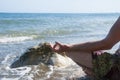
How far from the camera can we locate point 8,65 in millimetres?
7363

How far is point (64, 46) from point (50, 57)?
3.13 metres

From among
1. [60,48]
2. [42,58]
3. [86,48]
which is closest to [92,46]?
[86,48]

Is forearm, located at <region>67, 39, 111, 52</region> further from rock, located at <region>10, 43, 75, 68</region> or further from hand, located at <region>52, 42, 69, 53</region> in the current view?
rock, located at <region>10, 43, 75, 68</region>

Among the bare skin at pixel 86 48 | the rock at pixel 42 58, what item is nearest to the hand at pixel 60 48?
the bare skin at pixel 86 48

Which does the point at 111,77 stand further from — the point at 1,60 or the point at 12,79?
the point at 1,60

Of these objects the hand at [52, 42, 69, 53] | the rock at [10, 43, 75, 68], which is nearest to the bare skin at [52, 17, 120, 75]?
the hand at [52, 42, 69, 53]

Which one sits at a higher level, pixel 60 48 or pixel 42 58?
pixel 60 48

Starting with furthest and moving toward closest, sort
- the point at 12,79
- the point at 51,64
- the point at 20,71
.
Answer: the point at 51,64
the point at 20,71
the point at 12,79

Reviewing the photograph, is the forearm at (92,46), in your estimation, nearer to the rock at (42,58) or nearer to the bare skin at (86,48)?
the bare skin at (86,48)

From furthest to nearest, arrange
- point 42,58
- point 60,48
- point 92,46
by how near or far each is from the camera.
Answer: point 42,58, point 60,48, point 92,46

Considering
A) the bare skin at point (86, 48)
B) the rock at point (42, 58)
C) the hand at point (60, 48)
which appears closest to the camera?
the bare skin at point (86, 48)

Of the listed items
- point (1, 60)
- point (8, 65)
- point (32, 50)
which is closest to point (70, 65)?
point (32, 50)

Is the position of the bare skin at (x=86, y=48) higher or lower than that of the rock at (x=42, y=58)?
higher

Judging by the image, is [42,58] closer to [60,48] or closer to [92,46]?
[60,48]
